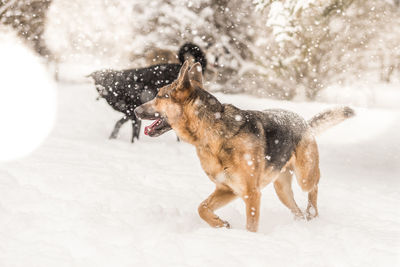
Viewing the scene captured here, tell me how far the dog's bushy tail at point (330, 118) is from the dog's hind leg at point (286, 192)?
69cm

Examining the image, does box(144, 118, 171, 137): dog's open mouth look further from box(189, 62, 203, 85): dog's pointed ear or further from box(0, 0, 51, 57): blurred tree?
box(0, 0, 51, 57): blurred tree

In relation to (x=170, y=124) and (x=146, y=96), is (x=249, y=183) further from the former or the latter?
(x=146, y=96)

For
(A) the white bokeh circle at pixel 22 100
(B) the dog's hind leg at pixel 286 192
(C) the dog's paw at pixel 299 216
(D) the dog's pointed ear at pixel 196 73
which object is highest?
(D) the dog's pointed ear at pixel 196 73

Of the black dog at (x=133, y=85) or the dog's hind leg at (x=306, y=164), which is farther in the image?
the black dog at (x=133, y=85)

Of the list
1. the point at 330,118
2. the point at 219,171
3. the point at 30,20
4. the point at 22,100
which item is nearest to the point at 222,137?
the point at 219,171

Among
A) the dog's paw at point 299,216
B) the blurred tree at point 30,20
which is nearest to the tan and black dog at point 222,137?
the dog's paw at point 299,216

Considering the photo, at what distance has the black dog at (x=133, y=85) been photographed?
28.2 ft

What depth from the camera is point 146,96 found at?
866 cm

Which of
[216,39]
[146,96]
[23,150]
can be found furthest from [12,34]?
[23,150]

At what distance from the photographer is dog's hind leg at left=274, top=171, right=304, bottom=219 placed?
4691 millimetres

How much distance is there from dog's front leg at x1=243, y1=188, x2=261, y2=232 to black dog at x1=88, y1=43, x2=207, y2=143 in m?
5.17

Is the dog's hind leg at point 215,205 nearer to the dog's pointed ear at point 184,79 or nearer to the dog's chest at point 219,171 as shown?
the dog's chest at point 219,171

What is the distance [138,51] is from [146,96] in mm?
8571

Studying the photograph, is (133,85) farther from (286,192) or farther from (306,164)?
(306,164)
